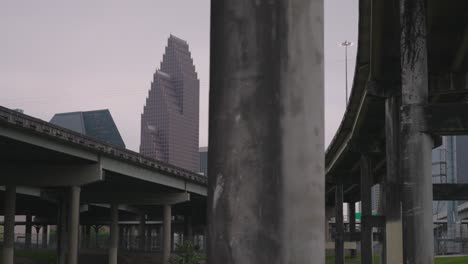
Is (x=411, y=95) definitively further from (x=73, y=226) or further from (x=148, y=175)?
(x=148, y=175)

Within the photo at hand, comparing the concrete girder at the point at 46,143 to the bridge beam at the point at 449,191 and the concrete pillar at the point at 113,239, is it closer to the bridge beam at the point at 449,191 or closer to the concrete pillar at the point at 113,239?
the concrete pillar at the point at 113,239

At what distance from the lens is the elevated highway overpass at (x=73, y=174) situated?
49.3 meters

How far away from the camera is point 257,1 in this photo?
4.45 metres

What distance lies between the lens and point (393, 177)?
33.0 metres

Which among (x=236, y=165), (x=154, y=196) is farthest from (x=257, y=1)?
(x=154, y=196)

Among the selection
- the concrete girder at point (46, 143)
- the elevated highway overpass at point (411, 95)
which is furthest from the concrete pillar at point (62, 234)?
the elevated highway overpass at point (411, 95)

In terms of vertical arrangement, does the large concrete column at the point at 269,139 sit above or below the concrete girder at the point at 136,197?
below

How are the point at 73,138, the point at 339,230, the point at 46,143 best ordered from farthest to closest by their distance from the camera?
the point at 339,230 → the point at 73,138 → the point at 46,143

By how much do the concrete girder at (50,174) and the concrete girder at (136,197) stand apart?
63.2ft

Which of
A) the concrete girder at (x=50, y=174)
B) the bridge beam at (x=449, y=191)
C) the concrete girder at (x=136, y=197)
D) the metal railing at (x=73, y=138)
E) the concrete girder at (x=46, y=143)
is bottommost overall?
the bridge beam at (x=449, y=191)

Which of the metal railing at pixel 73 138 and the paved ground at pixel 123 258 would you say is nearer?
the metal railing at pixel 73 138

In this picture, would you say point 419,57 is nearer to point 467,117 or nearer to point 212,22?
point 467,117

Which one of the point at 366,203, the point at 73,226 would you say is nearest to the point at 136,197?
the point at 73,226

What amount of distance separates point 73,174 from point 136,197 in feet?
68.6
